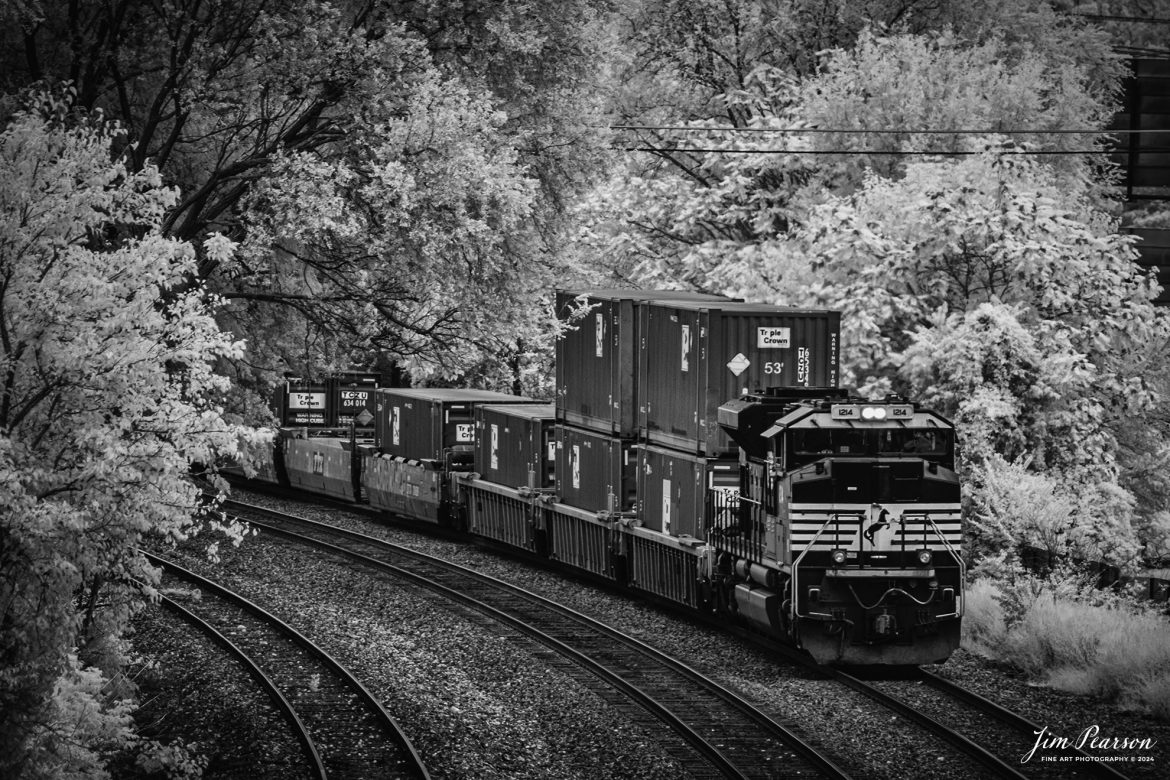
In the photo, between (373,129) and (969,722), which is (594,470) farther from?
(969,722)

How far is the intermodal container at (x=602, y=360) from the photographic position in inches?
970

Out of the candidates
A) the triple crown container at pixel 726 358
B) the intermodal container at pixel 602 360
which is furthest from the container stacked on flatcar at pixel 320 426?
the triple crown container at pixel 726 358

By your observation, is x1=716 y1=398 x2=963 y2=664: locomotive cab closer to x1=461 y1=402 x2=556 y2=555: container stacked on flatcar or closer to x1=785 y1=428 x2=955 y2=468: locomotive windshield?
x1=785 y1=428 x2=955 y2=468: locomotive windshield

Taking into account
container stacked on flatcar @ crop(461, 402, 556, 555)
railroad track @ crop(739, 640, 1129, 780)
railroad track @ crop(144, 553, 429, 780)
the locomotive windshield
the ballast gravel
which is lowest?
railroad track @ crop(144, 553, 429, 780)

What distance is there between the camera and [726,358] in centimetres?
2184

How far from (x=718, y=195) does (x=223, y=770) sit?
82.1 feet

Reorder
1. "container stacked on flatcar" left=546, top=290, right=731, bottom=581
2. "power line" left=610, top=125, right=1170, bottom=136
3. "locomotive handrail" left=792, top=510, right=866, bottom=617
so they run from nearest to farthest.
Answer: "locomotive handrail" left=792, top=510, right=866, bottom=617 < "container stacked on flatcar" left=546, top=290, right=731, bottom=581 < "power line" left=610, top=125, right=1170, bottom=136

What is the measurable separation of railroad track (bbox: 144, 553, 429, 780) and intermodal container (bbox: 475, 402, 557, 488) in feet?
20.7

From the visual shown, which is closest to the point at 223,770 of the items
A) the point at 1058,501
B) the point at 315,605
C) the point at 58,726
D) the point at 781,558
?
the point at 58,726

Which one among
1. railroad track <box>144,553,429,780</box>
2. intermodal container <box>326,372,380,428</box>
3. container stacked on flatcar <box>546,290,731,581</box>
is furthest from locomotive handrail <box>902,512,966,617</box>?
intermodal container <box>326,372,380,428</box>

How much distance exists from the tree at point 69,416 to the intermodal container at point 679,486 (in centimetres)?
983

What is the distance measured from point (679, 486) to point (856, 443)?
16.3ft

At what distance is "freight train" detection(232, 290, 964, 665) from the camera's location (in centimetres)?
1786

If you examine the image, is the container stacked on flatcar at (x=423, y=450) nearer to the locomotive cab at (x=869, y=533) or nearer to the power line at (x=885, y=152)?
the power line at (x=885, y=152)
